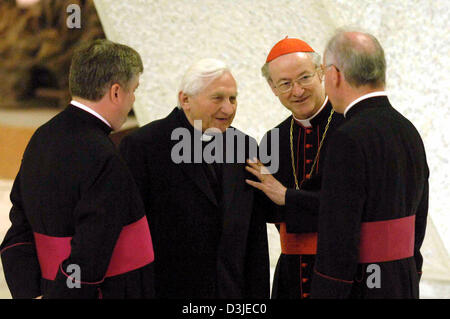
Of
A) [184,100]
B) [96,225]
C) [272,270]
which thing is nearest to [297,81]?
[184,100]

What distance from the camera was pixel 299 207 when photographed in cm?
224

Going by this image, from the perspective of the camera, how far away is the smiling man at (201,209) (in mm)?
2143

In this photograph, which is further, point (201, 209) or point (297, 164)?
point (297, 164)

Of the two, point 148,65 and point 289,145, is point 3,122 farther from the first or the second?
point 289,145

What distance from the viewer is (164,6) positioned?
11.7ft

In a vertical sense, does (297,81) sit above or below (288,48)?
below

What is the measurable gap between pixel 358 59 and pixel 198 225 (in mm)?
794

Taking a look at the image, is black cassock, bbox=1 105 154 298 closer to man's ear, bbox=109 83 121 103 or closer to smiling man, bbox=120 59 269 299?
man's ear, bbox=109 83 121 103

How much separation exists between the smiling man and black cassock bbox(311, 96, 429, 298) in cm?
Result: 42

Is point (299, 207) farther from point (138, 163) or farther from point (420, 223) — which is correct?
point (138, 163)

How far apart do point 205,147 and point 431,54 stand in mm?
1685

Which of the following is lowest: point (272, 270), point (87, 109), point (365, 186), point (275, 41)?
point (272, 270)

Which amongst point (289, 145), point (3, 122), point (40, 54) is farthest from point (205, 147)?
point (40, 54)

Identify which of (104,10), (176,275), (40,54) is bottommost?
(176,275)
